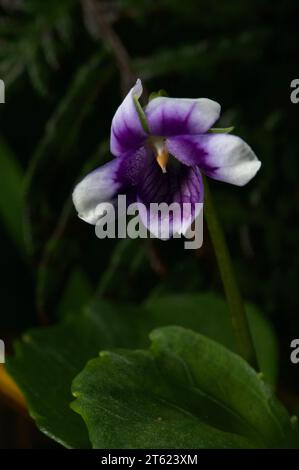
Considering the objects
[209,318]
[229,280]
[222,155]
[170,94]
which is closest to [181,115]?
[222,155]

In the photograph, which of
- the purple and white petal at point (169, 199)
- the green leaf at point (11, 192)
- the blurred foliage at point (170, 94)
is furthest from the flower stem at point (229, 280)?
the green leaf at point (11, 192)

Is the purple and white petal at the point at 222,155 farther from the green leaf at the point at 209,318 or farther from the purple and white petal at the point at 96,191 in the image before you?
the green leaf at the point at 209,318

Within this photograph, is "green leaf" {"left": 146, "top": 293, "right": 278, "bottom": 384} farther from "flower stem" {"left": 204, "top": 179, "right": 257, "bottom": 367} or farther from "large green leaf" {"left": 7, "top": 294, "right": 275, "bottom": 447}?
"flower stem" {"left": 204, "top": 179, "right": 257, "bottom": 367}

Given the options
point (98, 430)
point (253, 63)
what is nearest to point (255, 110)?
point (253, 63)

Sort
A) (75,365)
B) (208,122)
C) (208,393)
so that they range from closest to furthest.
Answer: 1. (208,122)
2. (208,393)
3. (75,365)

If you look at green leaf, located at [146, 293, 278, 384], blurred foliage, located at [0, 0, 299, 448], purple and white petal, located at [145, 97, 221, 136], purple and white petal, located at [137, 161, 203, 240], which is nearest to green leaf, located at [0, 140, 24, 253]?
blurred foliage, located at [0, 0, 299, 448]

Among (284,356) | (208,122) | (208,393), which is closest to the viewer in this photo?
(208,122)

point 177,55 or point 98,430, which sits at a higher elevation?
point 177,55
